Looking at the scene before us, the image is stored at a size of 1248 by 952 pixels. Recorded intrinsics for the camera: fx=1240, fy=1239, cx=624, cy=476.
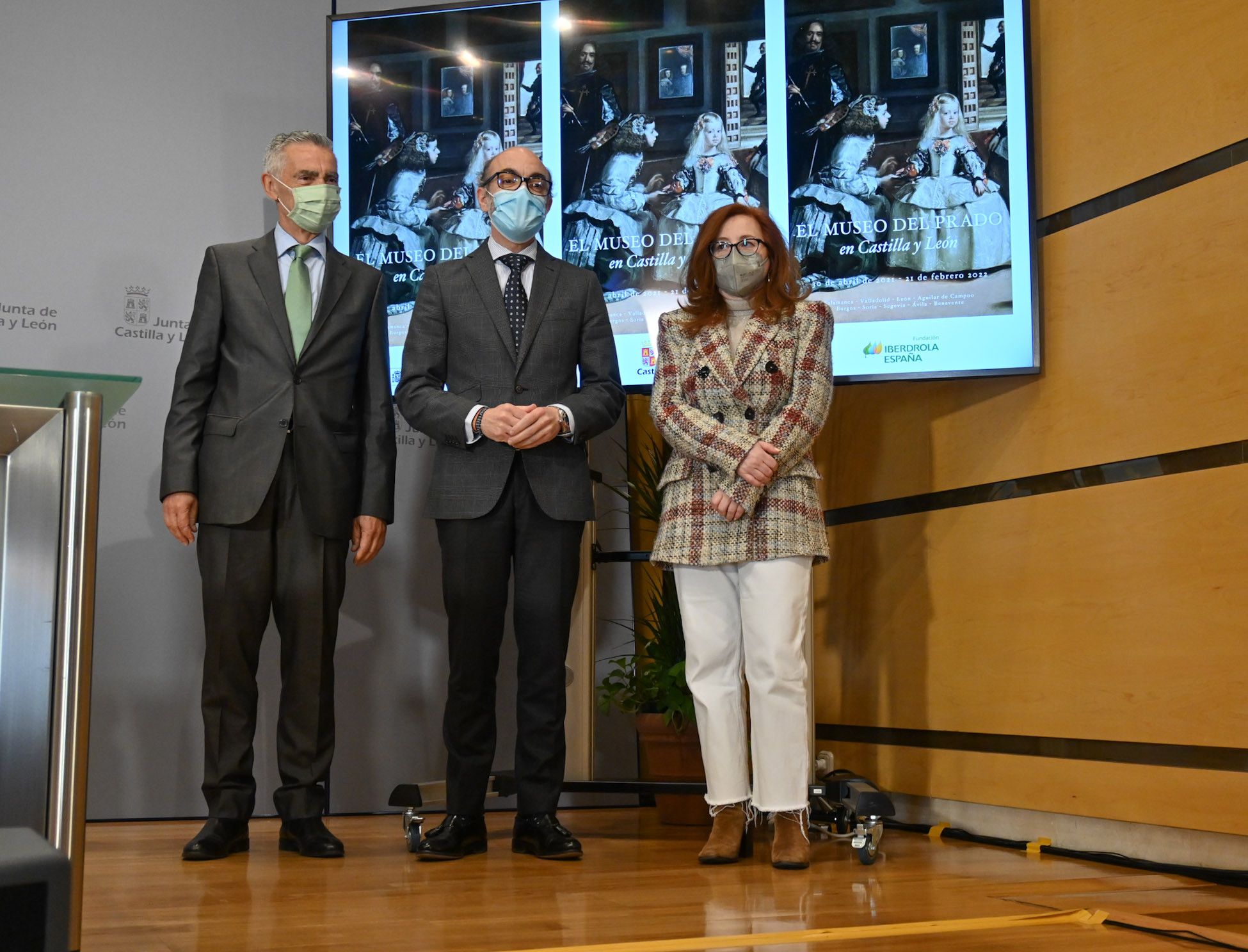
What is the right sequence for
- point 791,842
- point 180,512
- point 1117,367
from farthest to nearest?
point 180,512 → point 1117,367 → point 791,842

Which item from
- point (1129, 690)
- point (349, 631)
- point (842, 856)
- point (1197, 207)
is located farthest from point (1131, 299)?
point (349, 631)

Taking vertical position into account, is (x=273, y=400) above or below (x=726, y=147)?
below

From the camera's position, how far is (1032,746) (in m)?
2.73

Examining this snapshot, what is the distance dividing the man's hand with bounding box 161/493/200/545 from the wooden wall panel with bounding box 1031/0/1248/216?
2011 millimetres

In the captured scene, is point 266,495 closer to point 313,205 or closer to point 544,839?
point 313,205

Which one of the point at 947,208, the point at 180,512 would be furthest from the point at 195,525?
the point at 947,208

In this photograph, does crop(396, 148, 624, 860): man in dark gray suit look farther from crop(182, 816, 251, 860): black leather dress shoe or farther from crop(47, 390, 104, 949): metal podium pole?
crop(47, 390, 104, 949): metal podium pole

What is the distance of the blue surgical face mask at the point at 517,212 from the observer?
271 centimetres

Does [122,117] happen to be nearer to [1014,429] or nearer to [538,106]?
[538,106]

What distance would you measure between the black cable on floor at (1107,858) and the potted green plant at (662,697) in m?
0.56

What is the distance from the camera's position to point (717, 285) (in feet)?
8.87

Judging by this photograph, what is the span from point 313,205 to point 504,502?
830 millimetres

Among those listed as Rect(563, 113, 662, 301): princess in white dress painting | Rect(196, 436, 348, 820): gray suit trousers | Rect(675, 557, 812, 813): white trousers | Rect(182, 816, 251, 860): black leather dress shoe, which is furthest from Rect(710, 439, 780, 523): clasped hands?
Rect(182, 816, 251, 860): black leather dress shoe

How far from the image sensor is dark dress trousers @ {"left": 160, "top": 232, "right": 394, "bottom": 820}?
264 centimetres
